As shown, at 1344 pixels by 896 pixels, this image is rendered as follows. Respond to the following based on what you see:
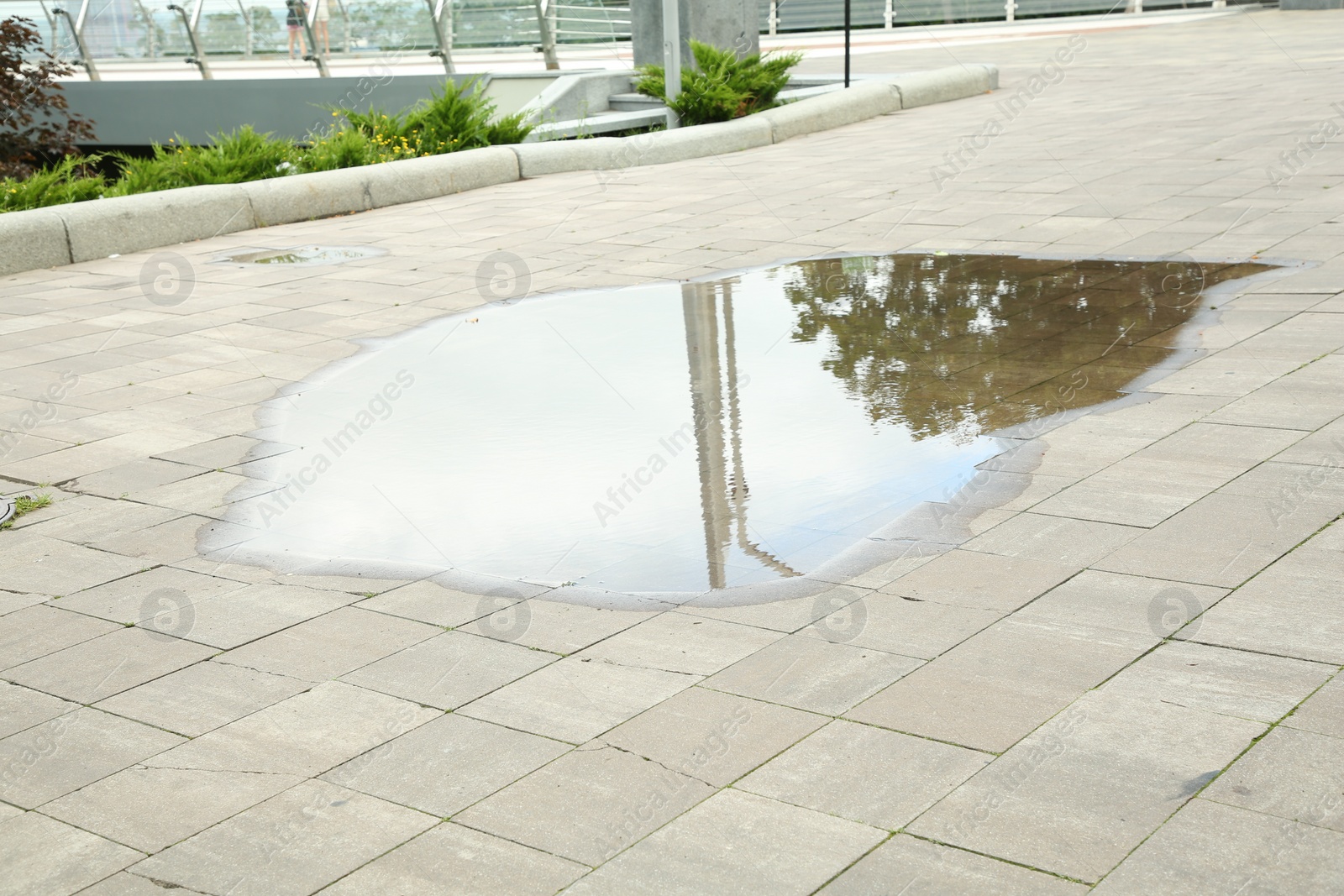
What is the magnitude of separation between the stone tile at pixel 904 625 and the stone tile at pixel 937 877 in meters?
1.02

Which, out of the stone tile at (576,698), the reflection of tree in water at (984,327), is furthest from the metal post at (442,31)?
the stone tile at (576,698)

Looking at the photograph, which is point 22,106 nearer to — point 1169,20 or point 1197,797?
point 1197,797

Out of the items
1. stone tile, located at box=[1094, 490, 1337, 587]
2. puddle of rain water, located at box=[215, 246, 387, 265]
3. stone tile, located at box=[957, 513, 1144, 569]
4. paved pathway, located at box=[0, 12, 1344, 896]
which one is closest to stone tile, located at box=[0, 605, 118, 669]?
paved pathway, located at box=[0, 12, 1344, 896]

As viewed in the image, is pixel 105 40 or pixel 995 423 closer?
pixel 995 423

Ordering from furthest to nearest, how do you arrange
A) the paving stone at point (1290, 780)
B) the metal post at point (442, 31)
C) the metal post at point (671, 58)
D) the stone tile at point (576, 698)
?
1. the metal post at point (442, 31)
2. the metal post at point (671, 58)
3. the stone tile at point (576, 698)
4. the paving stone at point (1290, 780)

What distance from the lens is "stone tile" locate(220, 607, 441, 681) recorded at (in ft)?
13.9

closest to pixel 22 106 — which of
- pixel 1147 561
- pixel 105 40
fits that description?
pixel 105 40

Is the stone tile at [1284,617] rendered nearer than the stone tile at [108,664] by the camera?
Yes

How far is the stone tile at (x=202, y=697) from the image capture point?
13.0ft

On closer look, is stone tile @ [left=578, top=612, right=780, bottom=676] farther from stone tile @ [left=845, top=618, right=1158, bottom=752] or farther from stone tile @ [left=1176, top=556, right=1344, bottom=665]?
stone tile @ [left=1176, top=556, right=1344, bottom=665]

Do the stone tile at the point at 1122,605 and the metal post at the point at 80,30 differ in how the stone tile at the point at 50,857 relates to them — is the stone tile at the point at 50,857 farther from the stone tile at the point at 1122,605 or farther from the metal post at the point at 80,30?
the metal post at the point at 80,30

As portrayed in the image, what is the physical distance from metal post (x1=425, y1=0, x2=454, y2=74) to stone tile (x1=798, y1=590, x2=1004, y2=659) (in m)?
19.3

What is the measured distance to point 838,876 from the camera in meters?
2.99

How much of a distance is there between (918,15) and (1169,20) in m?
7.26
